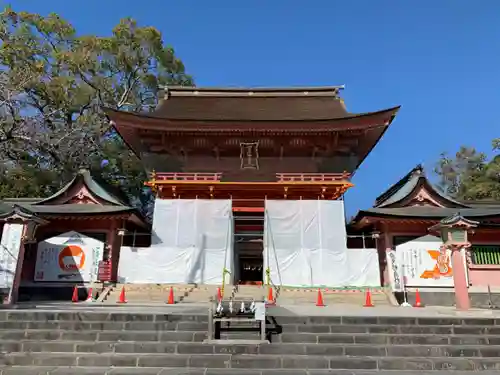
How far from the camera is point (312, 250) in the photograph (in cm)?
1569

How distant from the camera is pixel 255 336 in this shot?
23.7 feet

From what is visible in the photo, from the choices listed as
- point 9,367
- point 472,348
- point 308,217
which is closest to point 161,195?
point 308,217

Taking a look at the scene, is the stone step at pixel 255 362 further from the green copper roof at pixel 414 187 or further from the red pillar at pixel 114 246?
the green copper roof at pixel 414 187

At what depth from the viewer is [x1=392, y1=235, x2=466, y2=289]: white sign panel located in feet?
47.0

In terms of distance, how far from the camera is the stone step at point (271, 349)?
6848mm

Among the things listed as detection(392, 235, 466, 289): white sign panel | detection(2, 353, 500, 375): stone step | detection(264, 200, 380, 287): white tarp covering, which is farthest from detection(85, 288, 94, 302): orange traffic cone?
detection(392, 235, 466, 289): white sign panel

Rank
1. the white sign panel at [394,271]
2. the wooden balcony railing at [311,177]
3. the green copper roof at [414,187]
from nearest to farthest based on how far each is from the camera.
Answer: the white sign panel at [394,271]
the green copper roof at [414,187]
the wooden balcony railing at [311,177]

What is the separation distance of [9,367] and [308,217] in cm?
1240

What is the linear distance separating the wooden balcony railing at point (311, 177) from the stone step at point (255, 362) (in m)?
12.0

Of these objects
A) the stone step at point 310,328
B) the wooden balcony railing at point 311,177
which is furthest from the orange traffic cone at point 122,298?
the wooden balcony railing at point 311,177

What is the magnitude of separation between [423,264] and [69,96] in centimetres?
2429

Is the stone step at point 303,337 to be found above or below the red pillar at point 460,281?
below

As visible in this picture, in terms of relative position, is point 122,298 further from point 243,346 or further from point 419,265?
point 419,265

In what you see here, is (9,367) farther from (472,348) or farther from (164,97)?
(164,97)
